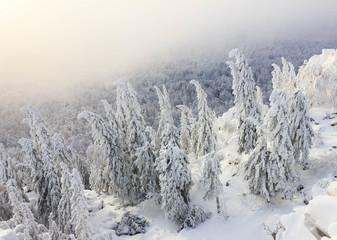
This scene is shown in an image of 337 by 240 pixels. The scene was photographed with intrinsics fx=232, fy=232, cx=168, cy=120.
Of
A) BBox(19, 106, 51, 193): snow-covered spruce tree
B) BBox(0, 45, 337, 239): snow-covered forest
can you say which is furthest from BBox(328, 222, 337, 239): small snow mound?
BBox(19, 106, 51, 193): snow-covered spruce tree

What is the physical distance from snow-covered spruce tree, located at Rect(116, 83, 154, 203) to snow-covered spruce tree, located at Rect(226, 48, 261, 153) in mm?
8761

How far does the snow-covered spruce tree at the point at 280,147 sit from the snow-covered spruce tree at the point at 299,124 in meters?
1.38

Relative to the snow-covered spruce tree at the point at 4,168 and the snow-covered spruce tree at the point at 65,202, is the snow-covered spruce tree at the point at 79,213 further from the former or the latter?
the snow-covered spruce tree at the point at 4,168

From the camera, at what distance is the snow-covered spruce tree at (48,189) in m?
21.6

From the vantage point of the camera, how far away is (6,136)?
122562 mm

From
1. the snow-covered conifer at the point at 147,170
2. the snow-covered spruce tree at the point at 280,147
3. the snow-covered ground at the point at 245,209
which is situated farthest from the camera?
the snow-covered conifer at the point at 147,170

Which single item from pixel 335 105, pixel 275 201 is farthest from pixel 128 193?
pixel 335 105

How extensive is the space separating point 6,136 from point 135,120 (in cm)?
13114

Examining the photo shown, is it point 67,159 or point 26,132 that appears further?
point 26,132

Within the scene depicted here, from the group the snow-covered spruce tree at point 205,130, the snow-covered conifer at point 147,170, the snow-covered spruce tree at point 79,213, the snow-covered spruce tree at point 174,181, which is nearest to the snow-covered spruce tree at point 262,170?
the snow-covered spruce tree at point 174,181

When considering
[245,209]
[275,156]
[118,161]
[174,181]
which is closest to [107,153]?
[118,161]

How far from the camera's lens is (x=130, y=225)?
19.7m

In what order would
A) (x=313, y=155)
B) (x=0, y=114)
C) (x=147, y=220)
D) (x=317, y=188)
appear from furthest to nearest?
(x=0, y=114)
(x=147, y=220)
(x=313, y=155)
(x=317, y=188)

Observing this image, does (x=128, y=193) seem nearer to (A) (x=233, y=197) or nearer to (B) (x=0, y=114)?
(A) (x=233, y=197)
